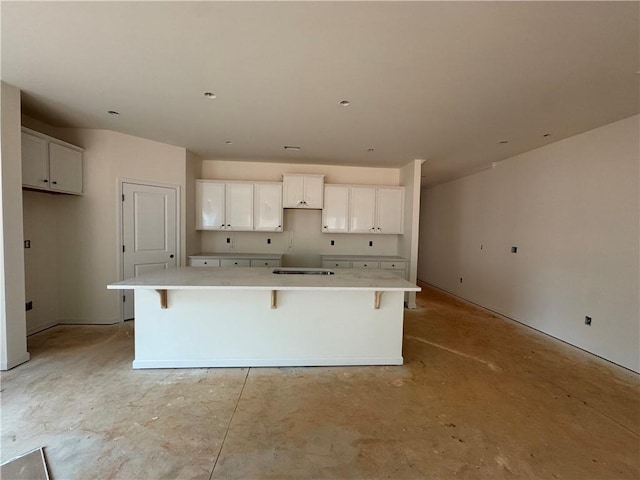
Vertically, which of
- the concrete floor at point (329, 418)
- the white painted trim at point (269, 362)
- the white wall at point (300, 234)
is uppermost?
the white wall at point (300, 234)

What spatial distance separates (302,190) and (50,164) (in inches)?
128

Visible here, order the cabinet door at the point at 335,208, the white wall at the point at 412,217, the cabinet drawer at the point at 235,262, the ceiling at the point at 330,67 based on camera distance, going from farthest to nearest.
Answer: the cabinet door at the point at 335,208 < the white wall at the point at 412,217 < the cabinet drawer at the point at 235,262 < the ceiling at the point at 330,67

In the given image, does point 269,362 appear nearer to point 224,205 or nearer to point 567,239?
point 224,205

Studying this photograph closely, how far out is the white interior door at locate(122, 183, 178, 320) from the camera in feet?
12.2

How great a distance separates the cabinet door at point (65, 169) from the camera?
3.07 metres

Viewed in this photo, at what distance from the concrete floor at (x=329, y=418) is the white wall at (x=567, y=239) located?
55cm

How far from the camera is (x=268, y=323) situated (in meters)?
2.68

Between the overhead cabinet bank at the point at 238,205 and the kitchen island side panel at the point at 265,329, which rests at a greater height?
the overhead cabinet bank at the point at 238,205

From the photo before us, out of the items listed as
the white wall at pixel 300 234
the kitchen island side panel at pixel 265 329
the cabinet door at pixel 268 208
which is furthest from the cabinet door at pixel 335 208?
the kitchen island side panel at pixel 265 329

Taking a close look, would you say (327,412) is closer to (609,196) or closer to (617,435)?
(617,435)

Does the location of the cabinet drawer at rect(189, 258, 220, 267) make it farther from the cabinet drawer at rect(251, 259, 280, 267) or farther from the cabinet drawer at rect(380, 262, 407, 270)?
A: the cabinet drawer at rect(380, 262, 407, 270)

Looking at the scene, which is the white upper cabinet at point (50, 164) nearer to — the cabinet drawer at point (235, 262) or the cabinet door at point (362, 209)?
the cabinet drawer at point (235, 262)

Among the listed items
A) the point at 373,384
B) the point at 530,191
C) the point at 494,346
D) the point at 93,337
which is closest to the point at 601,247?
the point at 530,191

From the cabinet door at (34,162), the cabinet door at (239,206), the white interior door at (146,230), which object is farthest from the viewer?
the cabinet door at (239,206)
